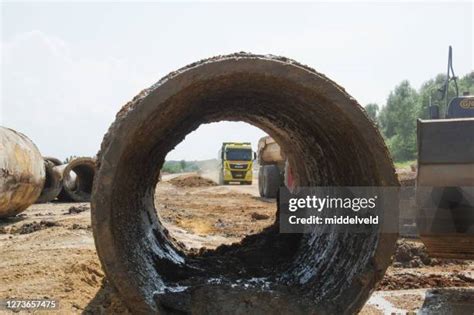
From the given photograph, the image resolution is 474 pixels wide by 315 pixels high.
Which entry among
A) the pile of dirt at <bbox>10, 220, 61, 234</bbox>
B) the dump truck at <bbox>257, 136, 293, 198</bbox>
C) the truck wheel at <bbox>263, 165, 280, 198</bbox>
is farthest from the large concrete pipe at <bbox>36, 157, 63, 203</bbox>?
the truck wheel at <bbox>263, 165, 280, 198</bbox>

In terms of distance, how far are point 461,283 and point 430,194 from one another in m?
1.74

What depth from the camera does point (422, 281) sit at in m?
5.06

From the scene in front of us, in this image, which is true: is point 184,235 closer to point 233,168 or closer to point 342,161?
point 342,161

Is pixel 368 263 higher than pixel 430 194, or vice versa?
pixel 430 194

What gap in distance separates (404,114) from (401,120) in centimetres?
76

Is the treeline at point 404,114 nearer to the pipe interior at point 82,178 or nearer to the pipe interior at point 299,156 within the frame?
the pipe interior at point 82,178

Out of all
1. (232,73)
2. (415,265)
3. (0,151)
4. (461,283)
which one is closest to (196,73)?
(232,73)

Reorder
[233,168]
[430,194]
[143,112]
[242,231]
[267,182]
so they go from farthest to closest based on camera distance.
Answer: [233,168], [267,182], [242,231], [430,194], [143,112]

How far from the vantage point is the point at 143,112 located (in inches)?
108

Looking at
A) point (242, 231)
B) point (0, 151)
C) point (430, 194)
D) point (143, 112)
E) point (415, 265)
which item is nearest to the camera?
point (143, 112)

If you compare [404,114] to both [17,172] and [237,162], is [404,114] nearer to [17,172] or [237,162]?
[237,162]

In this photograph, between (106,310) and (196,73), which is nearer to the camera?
(196,73)

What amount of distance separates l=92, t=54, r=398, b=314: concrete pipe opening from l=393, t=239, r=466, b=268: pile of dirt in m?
2.14

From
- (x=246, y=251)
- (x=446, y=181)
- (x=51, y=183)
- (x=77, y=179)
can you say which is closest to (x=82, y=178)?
(x=77, y=179)
